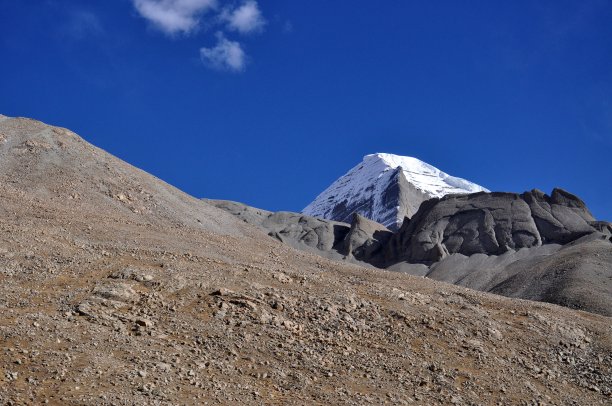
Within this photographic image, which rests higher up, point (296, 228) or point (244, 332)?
point (296, 228)

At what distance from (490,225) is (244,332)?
242ft

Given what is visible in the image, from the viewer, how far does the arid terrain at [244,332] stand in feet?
62.5

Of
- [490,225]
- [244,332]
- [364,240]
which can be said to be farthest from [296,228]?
[244,332]

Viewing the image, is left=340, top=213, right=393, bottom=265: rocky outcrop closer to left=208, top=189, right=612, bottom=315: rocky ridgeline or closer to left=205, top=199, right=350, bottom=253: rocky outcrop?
left=208, top=189, right=612, bottom=315: rocky ridgeline

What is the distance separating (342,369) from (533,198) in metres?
79.2

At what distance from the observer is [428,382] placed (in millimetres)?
22484

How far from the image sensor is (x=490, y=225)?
91938 millimetres

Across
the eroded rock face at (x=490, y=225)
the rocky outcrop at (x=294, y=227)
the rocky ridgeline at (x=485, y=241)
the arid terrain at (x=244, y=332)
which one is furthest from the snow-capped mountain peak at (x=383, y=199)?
the arid terrain at (x=244, y=332)

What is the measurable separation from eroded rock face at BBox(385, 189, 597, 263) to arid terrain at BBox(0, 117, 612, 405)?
54.4 m

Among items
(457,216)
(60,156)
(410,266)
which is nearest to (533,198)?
(457,216)

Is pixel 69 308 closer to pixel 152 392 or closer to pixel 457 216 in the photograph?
pixel 152 392

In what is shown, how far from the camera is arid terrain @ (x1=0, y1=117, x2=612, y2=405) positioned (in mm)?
19062

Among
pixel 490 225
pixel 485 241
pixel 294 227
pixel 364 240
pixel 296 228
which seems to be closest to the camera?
pixel 485 241

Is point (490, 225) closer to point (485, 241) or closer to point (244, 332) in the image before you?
point (485, 241)
